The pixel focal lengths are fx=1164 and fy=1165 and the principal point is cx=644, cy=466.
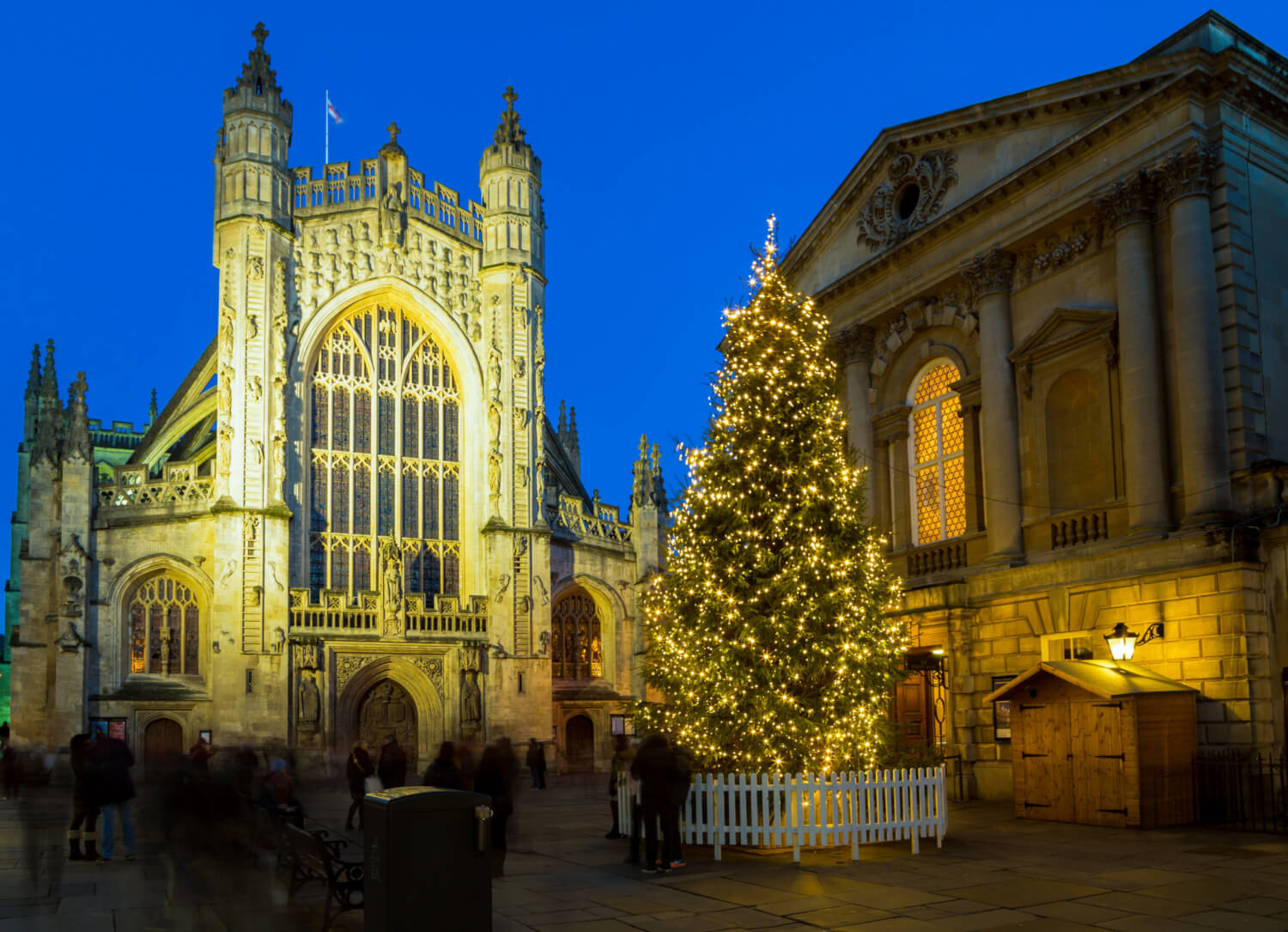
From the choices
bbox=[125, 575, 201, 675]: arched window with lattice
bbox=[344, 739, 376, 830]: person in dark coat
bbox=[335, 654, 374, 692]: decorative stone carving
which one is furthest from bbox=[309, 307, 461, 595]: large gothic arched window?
bbox=[344, 739, 376, 830]: person in dark coat

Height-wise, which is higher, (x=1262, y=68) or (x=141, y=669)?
(x=1262, y=68)

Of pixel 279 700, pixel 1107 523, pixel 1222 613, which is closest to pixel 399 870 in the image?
pixel 1222 613

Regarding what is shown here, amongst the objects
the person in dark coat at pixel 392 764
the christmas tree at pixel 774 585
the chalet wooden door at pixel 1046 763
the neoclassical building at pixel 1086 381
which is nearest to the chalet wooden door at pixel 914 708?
the neoclassical building at pixel 1086 381

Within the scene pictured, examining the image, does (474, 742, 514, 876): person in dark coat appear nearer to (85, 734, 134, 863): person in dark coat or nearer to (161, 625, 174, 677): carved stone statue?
(85, 734, 134, 863): person in dark coat

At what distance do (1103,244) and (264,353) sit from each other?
22.7m

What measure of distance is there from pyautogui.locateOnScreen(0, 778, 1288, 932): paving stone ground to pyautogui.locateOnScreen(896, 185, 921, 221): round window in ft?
44.5

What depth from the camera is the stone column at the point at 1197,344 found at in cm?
1720

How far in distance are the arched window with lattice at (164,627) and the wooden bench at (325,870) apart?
23.6 m

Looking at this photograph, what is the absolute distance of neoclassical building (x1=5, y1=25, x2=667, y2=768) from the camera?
3145 cm

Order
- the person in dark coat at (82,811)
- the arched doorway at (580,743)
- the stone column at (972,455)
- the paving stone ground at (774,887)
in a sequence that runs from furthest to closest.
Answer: the arched doorway at (580,743) → the stone column at (972,455) → the person in dark coat at (82,811) → the paving stone ground at (774,887)

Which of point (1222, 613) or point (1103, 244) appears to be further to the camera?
point (1103, 244)

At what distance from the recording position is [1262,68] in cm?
1825

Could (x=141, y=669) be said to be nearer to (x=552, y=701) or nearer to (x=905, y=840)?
(x=552, y=701)

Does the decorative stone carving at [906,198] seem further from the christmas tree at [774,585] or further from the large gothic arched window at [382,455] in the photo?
the large gothic arched window at [382,455]
